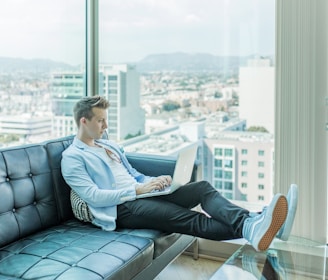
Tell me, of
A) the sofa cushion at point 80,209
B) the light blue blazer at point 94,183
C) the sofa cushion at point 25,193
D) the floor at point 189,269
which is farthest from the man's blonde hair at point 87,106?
the floor at point 189,269

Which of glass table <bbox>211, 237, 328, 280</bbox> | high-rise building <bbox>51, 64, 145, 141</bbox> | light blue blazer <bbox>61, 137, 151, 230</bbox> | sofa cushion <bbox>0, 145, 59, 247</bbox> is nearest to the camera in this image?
glass table <bbox>211, 237, 328, 280</bbox>

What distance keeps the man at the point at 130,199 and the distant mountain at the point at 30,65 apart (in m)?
0.56

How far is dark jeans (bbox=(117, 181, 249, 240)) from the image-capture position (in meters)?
2.32

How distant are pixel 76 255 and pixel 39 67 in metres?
1.60

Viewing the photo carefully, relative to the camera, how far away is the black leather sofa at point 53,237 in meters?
1.86

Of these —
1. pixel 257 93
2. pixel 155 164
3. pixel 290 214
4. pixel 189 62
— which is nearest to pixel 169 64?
pixel 189 62

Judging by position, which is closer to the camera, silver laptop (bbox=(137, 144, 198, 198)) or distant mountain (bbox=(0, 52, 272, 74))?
silver laptop (bbox=(137, 144, 198, 198))

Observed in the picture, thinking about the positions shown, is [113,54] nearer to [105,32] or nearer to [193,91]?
[105,32]

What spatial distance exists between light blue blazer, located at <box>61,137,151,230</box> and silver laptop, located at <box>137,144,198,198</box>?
160 millimetres

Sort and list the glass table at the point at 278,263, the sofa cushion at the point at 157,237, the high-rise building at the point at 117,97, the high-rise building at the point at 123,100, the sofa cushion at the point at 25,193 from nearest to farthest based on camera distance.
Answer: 1. the glass table at the point at 278,263
2. the sofa cushion at the point at 25,193
3. the sofa cushion at the point at 157,237
4. the high-rise building at the point at 117,97
5. the high-rise building at the point at 123,100

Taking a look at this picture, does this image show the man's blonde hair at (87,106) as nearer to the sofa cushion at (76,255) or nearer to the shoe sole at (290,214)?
the sofa cushion at (76,255)

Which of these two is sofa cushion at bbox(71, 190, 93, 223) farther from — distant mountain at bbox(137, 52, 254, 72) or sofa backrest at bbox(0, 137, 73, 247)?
distant mountain at bbox(137, 52, 254, 72)

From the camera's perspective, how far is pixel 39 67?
10.1 feet

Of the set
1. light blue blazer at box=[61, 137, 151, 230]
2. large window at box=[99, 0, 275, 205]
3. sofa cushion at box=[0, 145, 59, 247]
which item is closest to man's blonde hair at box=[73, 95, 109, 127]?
light blue blazer at box=[61, 137, 151, 230]
